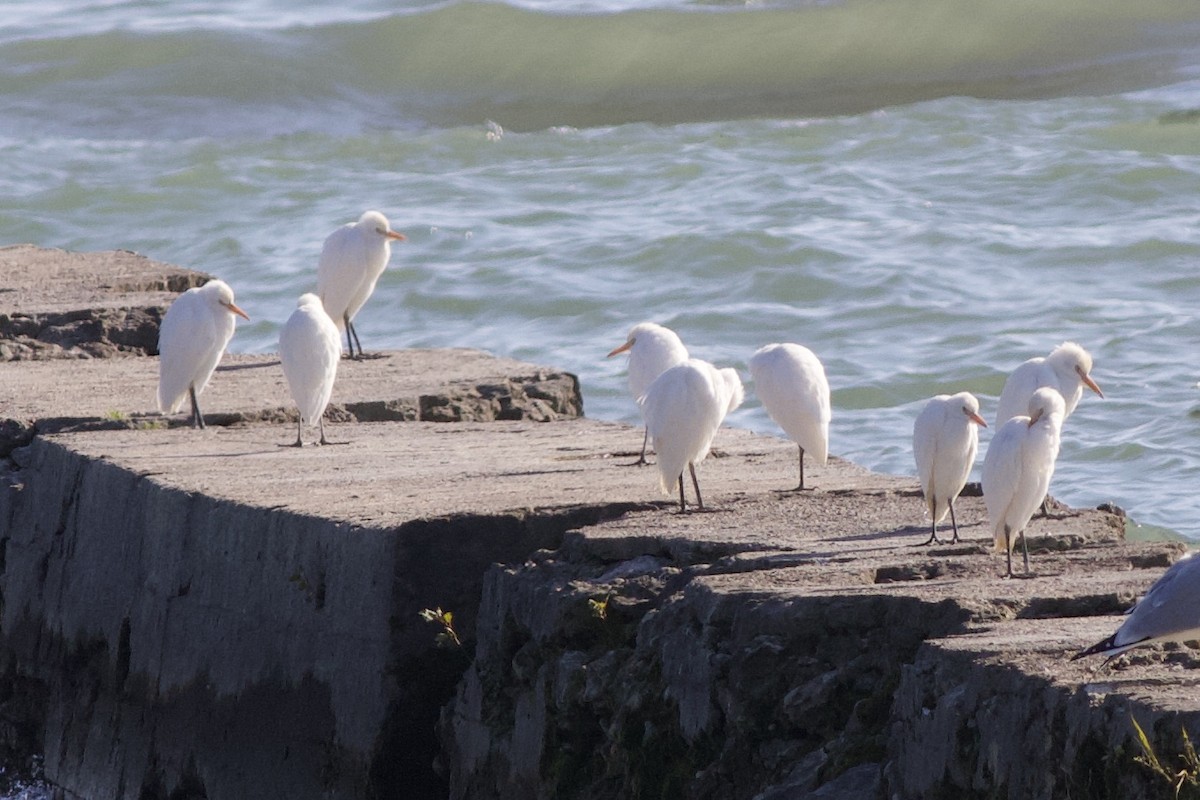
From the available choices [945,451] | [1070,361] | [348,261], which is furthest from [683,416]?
[348,261]

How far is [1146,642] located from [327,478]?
312cm

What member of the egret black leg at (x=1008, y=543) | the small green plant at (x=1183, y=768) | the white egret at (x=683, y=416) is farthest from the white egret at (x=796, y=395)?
the small green plant at (x=1183, y=768)

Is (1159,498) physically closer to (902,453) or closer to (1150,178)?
(902,453)

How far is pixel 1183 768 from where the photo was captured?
2992mm

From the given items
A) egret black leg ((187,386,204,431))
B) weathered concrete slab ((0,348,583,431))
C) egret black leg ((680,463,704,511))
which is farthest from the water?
egret black leg ((680,463,704,511))

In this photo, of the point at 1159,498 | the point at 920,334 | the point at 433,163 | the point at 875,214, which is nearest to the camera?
the point at 1159,498

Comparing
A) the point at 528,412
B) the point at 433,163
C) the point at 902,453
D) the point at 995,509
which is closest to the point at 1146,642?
the point at 995,509

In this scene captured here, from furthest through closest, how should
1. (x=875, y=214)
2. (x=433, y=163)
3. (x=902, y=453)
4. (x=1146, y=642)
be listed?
1. (x=433, y=163)
2. (x=875, y=214)
3. (x=902, y=453)
4. (x=1146, y=642)

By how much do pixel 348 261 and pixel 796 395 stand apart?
4.26m

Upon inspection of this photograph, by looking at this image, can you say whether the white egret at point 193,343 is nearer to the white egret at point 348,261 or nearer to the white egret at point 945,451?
the white egret at point 348,261

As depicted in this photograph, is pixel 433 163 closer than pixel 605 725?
No

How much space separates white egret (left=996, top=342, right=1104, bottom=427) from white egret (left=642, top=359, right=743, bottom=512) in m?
1.11

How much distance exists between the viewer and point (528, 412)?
755 centimetres

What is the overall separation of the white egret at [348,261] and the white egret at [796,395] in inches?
152
